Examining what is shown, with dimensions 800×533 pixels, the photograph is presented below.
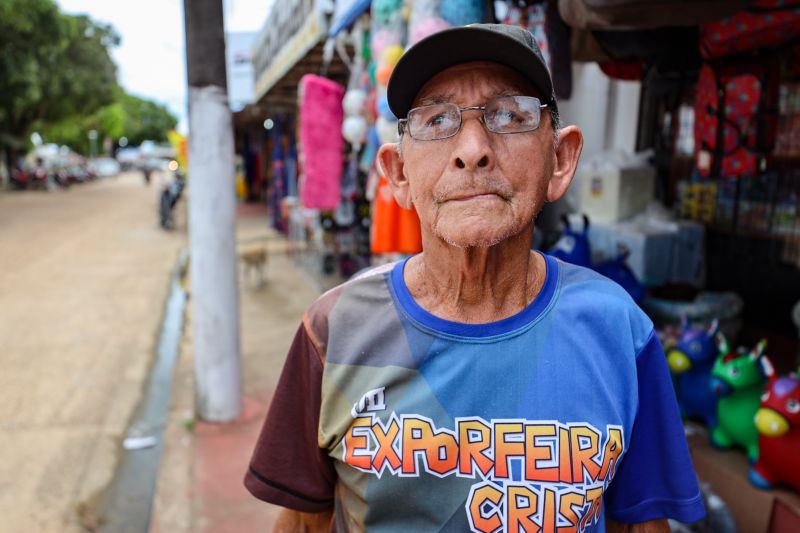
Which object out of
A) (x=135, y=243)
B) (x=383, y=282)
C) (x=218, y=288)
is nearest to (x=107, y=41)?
(x=135, y=243)

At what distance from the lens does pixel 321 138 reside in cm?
505

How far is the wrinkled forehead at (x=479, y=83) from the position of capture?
1.17m

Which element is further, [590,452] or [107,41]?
[107,41]

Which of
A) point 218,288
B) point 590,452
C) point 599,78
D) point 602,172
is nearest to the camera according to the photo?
point 590,452

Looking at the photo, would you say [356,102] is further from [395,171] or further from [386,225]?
[395,171]

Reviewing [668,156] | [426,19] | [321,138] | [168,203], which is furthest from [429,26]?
[168,203]

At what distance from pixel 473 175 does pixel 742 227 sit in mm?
3658

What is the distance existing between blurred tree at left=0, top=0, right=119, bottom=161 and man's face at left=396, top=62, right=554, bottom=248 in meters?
20.3

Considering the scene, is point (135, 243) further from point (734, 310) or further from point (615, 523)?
point (615, 523)

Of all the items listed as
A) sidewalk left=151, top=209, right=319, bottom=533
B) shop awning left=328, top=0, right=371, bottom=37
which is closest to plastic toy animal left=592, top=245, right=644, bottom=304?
shop awning left=328, top=0, right=371, bottom=37

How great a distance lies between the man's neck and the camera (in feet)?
4.09

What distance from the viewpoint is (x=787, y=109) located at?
145 inches

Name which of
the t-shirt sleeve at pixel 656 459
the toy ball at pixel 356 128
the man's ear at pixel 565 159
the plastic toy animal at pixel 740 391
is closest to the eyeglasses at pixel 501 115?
the man's ear at pixel 565 159

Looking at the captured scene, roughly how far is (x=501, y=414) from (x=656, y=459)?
0.36 m
